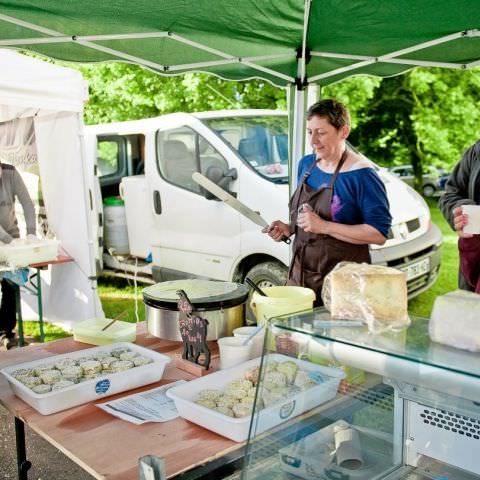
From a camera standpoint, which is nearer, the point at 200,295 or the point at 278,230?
the point at 200,295

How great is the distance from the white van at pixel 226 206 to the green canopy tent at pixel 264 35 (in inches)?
50.7

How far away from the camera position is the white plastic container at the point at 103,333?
7.41 feet

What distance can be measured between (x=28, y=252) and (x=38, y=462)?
1.98 meters

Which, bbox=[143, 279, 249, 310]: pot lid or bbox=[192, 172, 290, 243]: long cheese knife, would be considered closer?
bbox=[143, 279, 249, 310]: pot lid

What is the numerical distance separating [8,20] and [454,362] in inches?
108

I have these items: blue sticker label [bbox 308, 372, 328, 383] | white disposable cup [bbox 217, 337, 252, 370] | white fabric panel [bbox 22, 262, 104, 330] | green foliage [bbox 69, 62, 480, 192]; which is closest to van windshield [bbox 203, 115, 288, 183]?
white fabric panel [bbox 22, 262, 104, 330]

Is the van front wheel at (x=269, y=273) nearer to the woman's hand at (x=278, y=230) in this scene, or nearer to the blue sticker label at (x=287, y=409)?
the woman's hand at (x=278, y=230)

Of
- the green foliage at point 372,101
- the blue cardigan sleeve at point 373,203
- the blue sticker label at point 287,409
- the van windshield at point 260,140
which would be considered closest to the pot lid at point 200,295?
the blue sticker label at point 287,409

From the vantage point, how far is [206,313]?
2.08m

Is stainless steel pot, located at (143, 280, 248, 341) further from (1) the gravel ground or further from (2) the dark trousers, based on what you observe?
(2) the dark trousers

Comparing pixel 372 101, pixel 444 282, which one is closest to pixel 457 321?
pixel 444 282

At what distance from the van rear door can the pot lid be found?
9.75ft

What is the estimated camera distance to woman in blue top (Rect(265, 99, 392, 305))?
2811 mm

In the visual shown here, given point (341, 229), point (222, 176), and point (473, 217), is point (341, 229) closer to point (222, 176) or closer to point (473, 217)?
point (473, 217)
